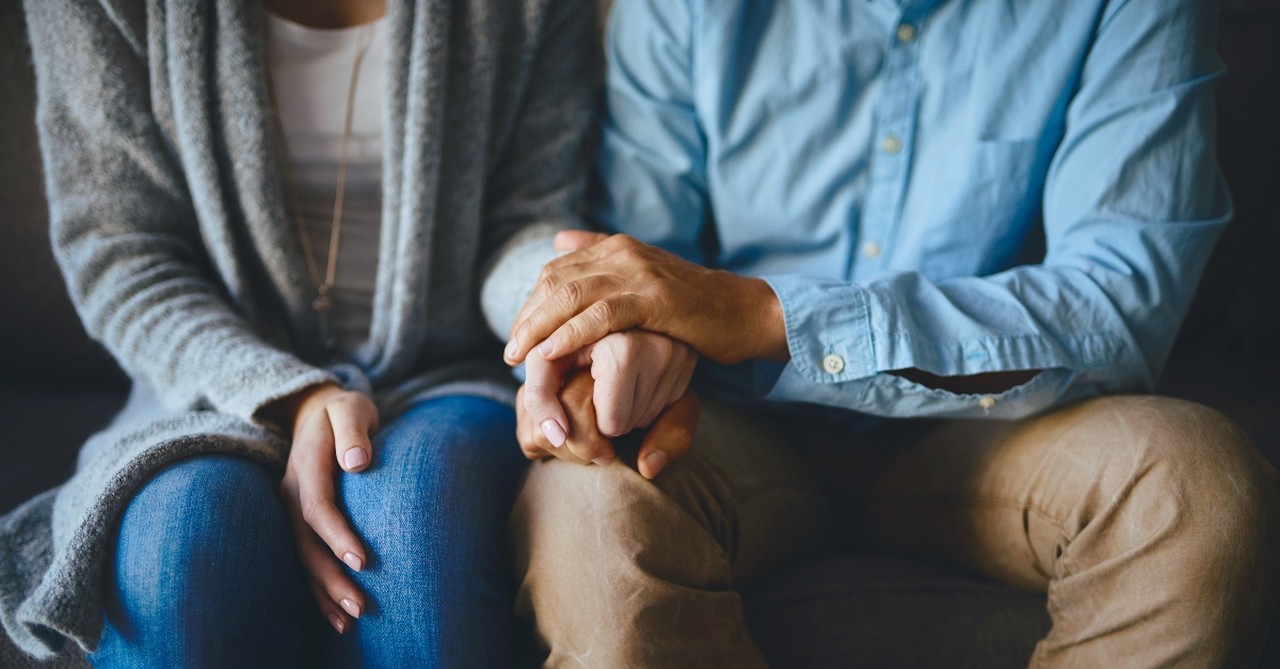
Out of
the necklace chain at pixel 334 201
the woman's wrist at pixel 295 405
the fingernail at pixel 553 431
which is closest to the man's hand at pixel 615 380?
the fingernail at pixel 553 431

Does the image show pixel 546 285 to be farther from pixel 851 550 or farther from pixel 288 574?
pixel 851 550

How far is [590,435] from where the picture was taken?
0.63 metres

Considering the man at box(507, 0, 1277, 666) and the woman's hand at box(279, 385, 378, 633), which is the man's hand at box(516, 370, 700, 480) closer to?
the man at box(507, 0, 1277, 666)

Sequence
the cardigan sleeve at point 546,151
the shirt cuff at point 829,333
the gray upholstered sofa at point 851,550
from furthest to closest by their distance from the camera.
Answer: the cardigan sleeve at point 546,151 → the gray upholstered sofa at point 851,550 → the shirt cuff at point 829,333

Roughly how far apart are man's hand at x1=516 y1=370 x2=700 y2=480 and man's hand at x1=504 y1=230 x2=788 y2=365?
0.04 meters

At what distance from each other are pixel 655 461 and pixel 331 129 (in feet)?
1.73

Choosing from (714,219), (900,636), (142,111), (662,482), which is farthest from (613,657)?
(142,111)

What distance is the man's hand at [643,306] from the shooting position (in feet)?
2.10

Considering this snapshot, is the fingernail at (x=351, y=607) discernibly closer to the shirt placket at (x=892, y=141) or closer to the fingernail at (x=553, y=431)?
the fingernail at (x=553, y=431)

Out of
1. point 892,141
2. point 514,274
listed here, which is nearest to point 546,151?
point 514,274

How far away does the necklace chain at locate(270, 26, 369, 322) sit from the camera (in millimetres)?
854

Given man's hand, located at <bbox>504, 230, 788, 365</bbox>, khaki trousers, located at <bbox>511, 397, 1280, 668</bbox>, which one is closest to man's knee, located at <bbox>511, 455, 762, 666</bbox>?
khaki trousers, located at <bbox>511, 397, 1280, 668</bbox>

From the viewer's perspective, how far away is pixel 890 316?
0.67m

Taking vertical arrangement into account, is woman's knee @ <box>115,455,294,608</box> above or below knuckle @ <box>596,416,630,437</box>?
below
